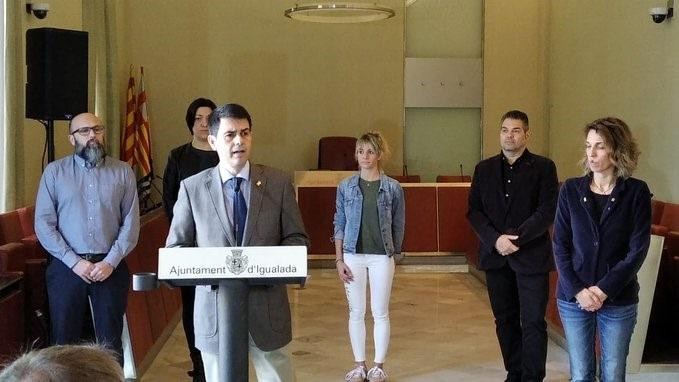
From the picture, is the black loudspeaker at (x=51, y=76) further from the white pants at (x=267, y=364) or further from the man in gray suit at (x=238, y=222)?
the white pants at (x=267, y=364)

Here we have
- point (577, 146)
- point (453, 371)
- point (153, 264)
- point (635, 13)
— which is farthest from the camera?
point (577, 146)

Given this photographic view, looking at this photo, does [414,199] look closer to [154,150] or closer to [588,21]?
[588,21]

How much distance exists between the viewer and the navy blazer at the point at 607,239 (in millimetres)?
3785

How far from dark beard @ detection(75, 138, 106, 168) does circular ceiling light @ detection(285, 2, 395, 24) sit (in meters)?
6.39

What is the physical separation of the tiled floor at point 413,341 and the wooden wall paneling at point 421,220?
1.33 m

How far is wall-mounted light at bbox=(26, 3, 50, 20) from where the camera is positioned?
8.00m

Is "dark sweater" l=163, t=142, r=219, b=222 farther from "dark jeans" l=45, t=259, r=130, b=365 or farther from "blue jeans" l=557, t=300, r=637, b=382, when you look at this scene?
"blue jeans" l=557, t=300, r=637, b=382

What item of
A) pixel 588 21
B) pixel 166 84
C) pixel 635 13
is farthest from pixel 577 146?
pixel 166 84

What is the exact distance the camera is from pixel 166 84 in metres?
13.4

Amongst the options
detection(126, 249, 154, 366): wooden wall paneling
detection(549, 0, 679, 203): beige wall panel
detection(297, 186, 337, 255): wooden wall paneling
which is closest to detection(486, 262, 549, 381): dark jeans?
detection(126, 249, 154, 366): wooden wall paneling

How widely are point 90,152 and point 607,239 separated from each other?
8.52 feet

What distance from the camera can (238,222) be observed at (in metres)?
3.06

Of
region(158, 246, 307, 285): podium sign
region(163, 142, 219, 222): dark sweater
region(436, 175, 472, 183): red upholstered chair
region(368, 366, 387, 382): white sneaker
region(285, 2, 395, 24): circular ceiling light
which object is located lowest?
region(368, 366, 387, 382): white sneaker

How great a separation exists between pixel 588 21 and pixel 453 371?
711 centimetres
